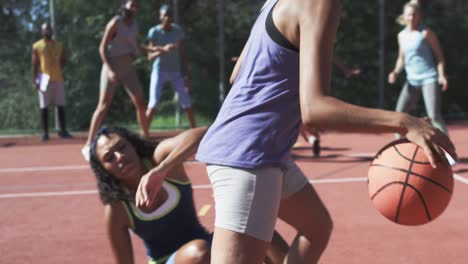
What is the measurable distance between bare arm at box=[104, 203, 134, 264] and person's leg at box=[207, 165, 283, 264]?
0.93 meters

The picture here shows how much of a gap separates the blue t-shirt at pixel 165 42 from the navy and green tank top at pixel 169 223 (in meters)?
6.50

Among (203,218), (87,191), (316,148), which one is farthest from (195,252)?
(316,148)

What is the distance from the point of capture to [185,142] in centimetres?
282

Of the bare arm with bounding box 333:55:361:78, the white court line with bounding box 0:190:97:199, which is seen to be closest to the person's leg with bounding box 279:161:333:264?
the bare arm with bounding box 333:55:361:78

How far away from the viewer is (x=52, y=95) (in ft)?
39.0

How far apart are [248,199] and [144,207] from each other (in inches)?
35.8

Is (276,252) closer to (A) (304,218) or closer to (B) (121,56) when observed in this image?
(A) (304,218)

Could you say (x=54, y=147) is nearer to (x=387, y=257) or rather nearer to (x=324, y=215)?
(x=387, y=257)

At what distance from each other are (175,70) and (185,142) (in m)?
6.94

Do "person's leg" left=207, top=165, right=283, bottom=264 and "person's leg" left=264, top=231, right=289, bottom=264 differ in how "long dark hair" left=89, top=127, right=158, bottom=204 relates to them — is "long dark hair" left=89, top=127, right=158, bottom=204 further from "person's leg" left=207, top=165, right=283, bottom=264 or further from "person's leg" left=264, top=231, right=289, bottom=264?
"person's leg" left=207, top=165, right=283, bottom=264

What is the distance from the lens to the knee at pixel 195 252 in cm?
292

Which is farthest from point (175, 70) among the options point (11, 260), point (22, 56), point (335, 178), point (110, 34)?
point (11, 260)

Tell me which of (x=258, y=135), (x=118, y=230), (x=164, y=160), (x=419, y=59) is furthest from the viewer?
(x=419, y=59)

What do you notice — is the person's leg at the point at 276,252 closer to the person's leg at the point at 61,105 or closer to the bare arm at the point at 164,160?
the bare arm at the point at 164,160
